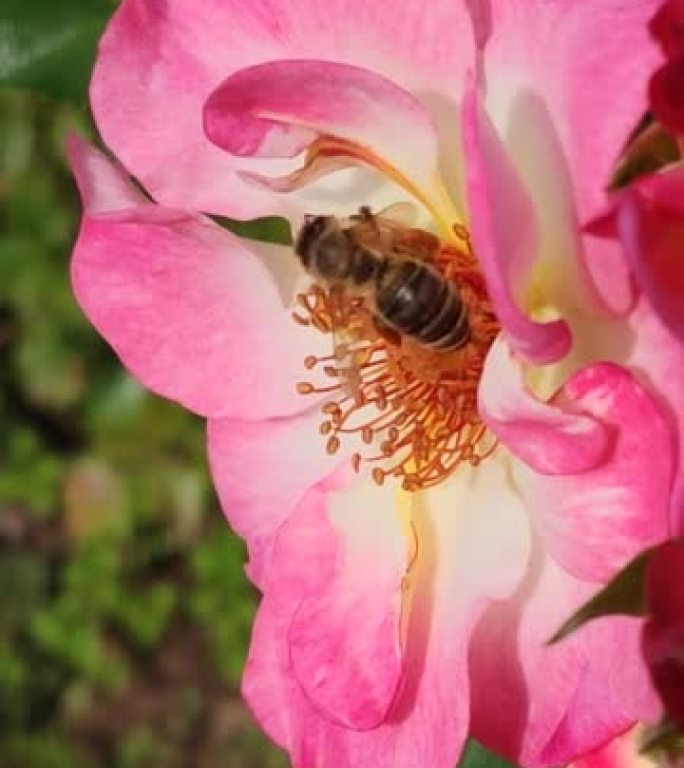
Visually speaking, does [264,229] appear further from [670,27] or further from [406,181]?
[670,27]

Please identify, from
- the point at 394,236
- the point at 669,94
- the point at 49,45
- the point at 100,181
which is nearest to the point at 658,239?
the point at 669,94

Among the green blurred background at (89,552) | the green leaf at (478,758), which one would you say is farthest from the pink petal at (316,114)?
the green blurred background at (89,552)

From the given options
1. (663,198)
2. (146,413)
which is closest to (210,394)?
(663,198)

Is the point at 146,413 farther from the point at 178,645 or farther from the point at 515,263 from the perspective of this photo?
the point at 515,263

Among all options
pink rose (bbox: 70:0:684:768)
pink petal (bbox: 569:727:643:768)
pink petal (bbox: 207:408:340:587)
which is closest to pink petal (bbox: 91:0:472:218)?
pink rose (bbox: 70:0:684:768)

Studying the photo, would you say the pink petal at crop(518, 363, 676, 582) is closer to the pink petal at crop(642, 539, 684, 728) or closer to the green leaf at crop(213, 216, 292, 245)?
the pink petal at crop(642, 539, 684, 728)

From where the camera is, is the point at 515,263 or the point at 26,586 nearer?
the point at 515,263
